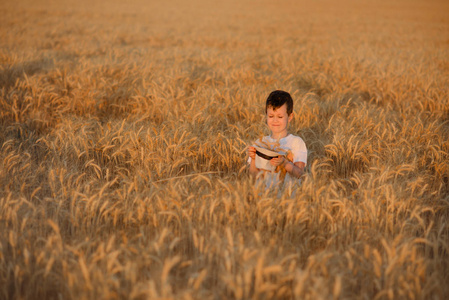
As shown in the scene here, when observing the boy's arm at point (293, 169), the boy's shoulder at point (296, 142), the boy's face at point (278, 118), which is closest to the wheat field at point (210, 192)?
the boy's arm at point (293, 169)

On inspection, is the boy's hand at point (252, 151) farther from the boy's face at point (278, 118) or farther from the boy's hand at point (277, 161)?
the boy's face at point (278, 118)

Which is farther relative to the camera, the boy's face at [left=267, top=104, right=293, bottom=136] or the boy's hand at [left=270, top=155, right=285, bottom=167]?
A: the boy's face at [left=267, top=104, right=293, bottom=136]

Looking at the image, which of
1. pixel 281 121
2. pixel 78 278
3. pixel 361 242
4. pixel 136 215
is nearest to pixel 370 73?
pixel 281 121

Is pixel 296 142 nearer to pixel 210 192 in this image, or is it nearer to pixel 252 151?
pixel 252 151

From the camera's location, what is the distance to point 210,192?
2.52 meters

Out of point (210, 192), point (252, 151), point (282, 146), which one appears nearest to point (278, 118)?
point (282, 146)

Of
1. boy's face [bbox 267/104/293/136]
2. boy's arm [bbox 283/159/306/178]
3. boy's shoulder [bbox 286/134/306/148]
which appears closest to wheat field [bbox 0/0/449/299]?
boy's arm [bbox 283/159/306/178]

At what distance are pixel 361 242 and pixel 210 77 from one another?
423 centimetres

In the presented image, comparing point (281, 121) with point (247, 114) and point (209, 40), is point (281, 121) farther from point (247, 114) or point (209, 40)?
point (209, 40)

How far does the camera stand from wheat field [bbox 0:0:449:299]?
1.64 m

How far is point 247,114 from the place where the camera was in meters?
4.14

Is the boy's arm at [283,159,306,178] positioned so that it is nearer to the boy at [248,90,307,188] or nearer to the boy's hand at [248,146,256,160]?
the boy at [248,90,307,188]

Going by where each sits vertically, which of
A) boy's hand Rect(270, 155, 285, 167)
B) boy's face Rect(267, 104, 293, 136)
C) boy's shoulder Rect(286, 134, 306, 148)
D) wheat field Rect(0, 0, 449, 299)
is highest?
boy's face Rect(267, 104, 293, 136)

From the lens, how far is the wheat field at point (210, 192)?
1644mm
